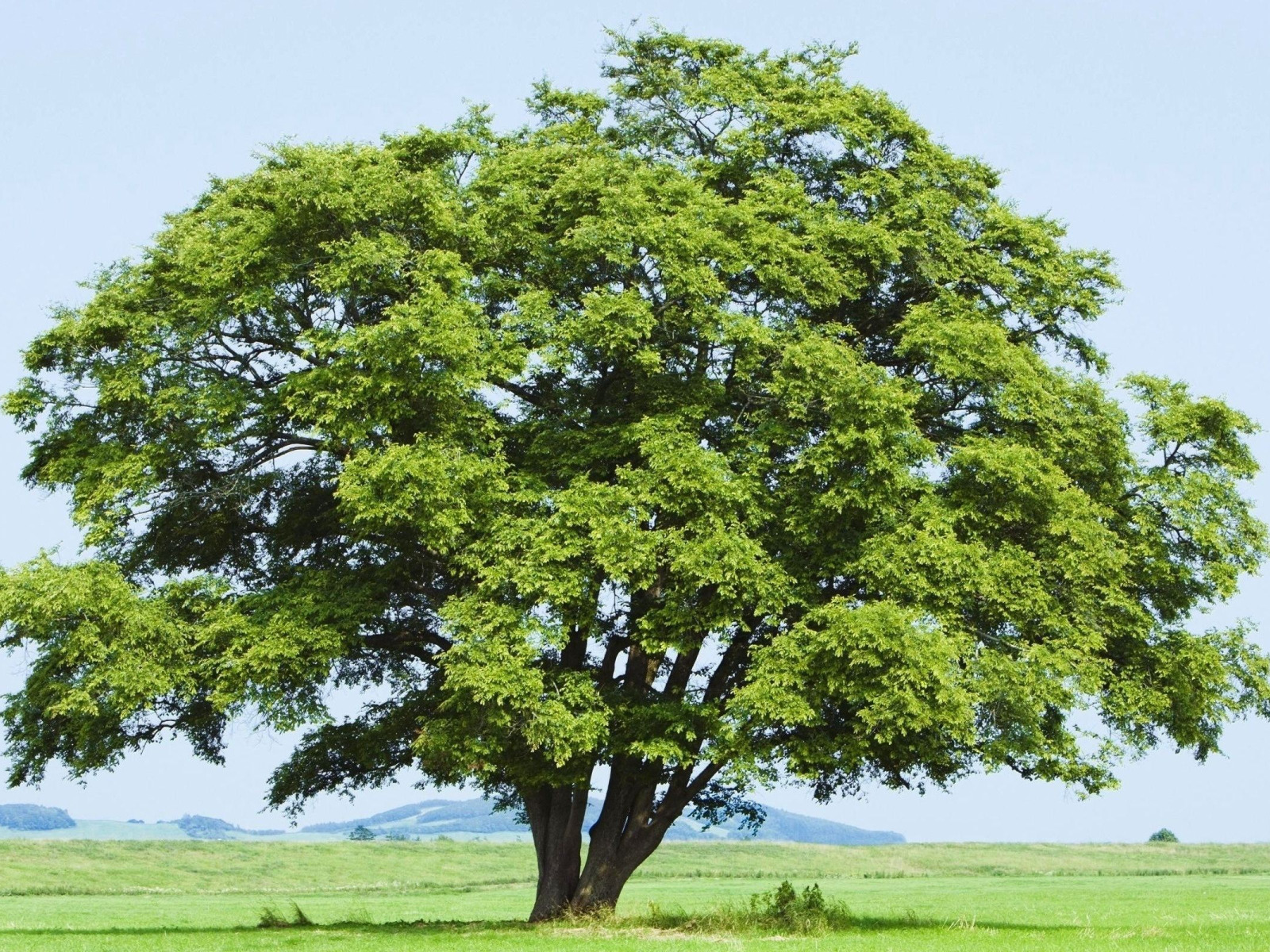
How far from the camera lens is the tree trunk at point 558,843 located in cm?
2581

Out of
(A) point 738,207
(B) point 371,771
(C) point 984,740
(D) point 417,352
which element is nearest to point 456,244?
(D) point 417,352

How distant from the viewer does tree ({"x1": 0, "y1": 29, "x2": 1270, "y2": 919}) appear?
21531 millimetres

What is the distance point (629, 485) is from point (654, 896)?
23853mm

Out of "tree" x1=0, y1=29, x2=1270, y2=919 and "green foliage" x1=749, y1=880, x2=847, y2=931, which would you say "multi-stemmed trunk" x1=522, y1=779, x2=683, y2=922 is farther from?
"green foliage" x1=749, y1=880, x2=847, y2=931

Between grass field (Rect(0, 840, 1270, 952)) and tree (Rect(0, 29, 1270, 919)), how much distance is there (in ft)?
9.97

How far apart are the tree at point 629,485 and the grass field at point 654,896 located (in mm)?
3040

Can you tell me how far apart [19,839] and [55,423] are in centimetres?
4937

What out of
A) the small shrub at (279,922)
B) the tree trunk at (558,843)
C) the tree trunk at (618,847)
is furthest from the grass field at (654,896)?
the tree trunk at (558,843)

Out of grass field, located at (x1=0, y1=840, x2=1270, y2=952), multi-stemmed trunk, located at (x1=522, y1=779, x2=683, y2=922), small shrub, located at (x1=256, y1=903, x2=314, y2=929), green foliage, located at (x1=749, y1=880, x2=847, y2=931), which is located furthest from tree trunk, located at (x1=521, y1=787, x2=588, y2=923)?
small shrub, located at (x1=256, y1=903, x2=314, y2=929)

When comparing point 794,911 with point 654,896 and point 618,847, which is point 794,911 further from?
point 654,896

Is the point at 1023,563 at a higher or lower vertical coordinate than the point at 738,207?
lower

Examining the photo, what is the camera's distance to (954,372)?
75.4ft

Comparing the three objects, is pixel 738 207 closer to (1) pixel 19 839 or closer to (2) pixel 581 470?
(2) pixel 581 470

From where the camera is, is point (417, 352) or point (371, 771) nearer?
point (417, 352)
